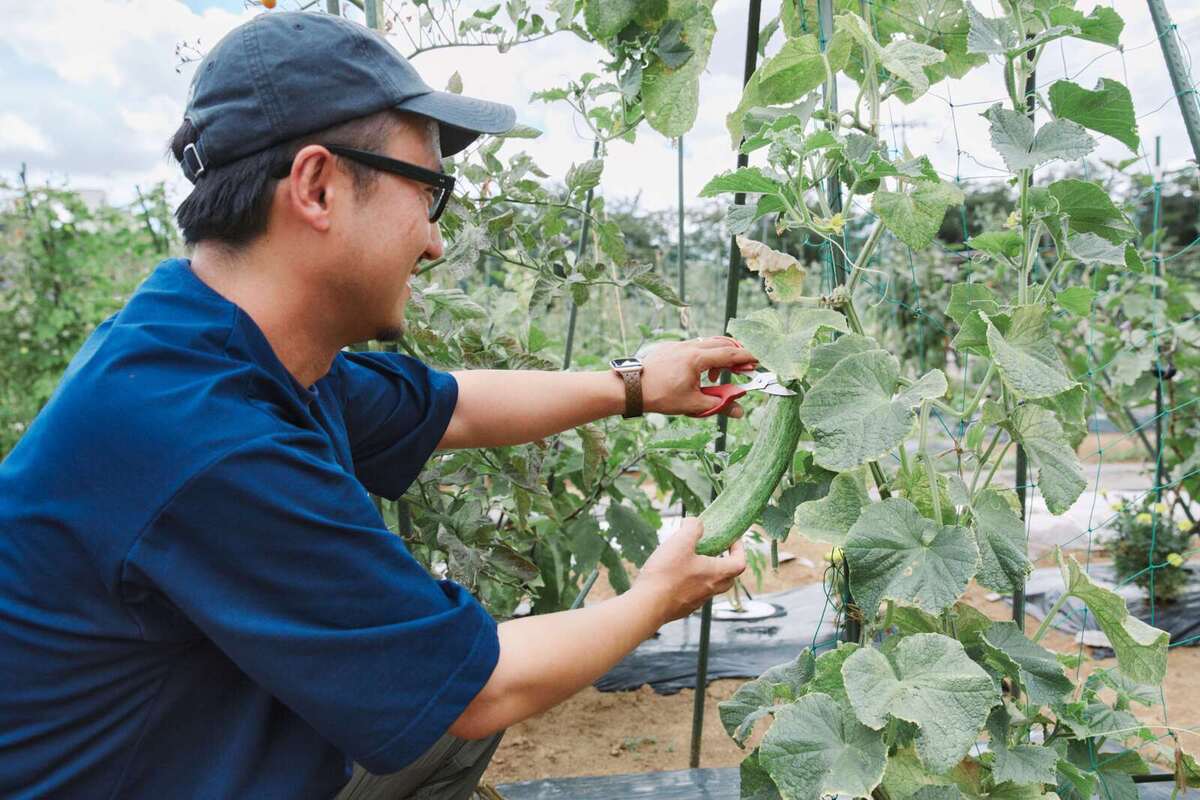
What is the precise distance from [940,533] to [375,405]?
1.08m

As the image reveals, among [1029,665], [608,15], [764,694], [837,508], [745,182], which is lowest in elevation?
[764,694]

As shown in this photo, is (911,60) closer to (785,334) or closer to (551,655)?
(785,334)

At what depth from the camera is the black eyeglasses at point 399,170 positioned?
1.39 m

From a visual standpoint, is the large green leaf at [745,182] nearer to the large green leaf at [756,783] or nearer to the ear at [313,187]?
the ear at [313,187]

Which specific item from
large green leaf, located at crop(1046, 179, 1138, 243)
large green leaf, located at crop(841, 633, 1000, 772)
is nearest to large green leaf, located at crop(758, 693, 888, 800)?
large green leaf, located at crop(841, 633, 1000, 772)

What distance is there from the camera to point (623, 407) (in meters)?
2.04

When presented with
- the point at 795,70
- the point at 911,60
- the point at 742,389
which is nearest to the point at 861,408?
the point at 742,389

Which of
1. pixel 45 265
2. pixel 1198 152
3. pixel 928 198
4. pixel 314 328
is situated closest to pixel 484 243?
pixel 314 328

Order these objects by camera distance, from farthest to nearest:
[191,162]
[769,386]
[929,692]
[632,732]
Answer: [632,732] < [769,386] < [191,162] < [929,692]

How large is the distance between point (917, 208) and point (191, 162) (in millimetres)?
1135

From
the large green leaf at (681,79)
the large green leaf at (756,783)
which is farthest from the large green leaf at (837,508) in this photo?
the large green leaf at (681,79)

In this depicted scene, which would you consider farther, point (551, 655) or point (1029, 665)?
point (1029, 665)

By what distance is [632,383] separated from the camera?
6.54ft

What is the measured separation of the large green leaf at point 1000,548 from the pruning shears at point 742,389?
357 millimetres
